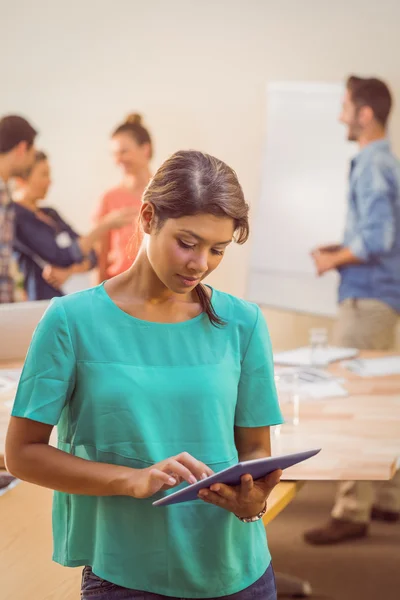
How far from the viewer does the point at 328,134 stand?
5.25 m

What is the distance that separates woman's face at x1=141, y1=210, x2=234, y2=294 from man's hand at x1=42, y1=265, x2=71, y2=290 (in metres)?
3.37

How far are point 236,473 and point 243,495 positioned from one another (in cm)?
8

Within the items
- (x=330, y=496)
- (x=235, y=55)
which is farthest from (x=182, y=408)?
(x=235, y=55)

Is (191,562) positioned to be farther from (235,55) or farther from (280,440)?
(235,55)

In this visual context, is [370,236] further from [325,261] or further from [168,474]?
[168,474]

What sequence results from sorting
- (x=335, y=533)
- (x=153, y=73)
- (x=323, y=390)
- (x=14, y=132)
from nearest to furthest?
1. (x=323, y=390)
2. (x=335, y=533)
3. (x=14, y=132)
4. (x=153, y=73)

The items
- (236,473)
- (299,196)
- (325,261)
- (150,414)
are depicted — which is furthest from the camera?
(299,196)

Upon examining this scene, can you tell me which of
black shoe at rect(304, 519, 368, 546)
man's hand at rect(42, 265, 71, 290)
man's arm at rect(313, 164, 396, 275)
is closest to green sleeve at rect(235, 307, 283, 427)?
black shoe at rect(304, 519, 368, 546)

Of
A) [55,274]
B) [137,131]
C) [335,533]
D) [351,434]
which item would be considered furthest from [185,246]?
[137,131]

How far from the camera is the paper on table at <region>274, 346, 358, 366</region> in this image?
3.34 meters

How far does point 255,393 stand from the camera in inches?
54.5

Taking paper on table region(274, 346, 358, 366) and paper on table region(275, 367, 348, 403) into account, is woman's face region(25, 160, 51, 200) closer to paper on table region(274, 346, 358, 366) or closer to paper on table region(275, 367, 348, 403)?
paper on table region(274, 346, 358, 366)

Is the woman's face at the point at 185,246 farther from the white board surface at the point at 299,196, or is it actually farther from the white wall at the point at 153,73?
the white wall at the point at 153,73

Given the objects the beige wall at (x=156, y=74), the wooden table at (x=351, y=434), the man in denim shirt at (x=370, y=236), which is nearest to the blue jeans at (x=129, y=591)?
the wooden table at (x=351, y=434)
